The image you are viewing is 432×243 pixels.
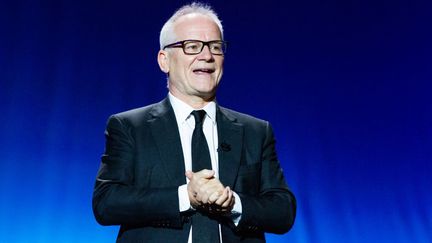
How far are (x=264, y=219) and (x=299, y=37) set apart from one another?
224 centimetres

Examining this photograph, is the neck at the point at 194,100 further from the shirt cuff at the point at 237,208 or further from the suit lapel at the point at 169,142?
the shirt cuff at the point at 237,208

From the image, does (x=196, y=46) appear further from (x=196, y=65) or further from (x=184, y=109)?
(x=184, y=109)

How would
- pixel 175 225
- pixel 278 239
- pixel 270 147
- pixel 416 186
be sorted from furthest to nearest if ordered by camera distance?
pixel 416 186 < pixel 278 239 < pixel 270 147 < pixel 175 225

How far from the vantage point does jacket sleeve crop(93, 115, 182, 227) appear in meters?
1.22

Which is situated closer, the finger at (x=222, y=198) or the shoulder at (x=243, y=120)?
the finger at (x=222, y=198)

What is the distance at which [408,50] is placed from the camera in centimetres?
343

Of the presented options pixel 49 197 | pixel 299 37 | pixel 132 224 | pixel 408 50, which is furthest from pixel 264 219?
pixel 408 50

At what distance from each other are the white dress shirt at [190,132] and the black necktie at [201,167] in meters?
0.02

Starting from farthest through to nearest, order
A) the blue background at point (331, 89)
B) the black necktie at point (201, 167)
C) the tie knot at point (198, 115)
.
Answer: the blue background at point (331, 89), the tie knot at point (198, 115), the black necktie at point (201, 167)

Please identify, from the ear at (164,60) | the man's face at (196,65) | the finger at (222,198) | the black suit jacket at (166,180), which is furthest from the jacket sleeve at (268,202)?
the ear at (164,60)

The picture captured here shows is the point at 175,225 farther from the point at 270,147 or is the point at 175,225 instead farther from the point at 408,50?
the point at 408,50

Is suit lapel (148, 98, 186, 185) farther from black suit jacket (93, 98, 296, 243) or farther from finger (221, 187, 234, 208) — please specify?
finger (221, 187, 234, 208)

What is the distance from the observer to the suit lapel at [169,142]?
4.25 feet

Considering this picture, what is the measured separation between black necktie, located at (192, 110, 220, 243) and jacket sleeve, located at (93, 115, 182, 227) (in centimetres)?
5
